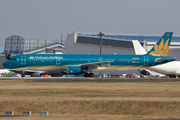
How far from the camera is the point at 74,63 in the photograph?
206 ft

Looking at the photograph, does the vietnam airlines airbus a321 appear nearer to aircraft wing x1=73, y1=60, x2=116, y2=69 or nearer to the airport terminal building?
aircraft wing x1=73, y1=60, x2=116, y2=69

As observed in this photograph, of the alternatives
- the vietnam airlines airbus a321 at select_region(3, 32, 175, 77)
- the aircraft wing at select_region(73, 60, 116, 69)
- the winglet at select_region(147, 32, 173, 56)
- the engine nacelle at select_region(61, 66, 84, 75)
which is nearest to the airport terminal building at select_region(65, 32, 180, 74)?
the winglet at select_region(147, 32, 173, 56)

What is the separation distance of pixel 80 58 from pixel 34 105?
3707 cm

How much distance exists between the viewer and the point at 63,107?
2642 centimetres

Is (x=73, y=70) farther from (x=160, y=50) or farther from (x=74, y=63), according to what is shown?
(x=160, y=50)

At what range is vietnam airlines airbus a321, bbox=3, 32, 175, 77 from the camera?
6119 cm

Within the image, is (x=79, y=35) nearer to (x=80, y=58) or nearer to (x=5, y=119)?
(x=80, y=58)

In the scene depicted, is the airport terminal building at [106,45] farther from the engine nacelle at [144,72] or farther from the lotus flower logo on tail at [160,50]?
the lotus flower logo on tail at [160,50]

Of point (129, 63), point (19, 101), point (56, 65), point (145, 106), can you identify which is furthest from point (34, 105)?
point (129, 63)

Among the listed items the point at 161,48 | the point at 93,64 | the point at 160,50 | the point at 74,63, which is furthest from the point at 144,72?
the point at 74,63

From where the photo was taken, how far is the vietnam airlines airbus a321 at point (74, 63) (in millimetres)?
61188

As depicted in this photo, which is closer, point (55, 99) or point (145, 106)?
point (145, 106)

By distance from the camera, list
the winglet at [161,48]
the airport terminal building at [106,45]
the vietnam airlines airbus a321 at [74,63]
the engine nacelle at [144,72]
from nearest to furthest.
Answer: the vietnam airlines airbus a321 at [74,63] < the winglet at [161,48] < the engine nacelle at [144,72] < the airport terminal building at [106,45]

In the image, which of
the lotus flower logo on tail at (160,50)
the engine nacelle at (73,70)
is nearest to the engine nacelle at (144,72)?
the lotus flower logo on tail at (160,50)
